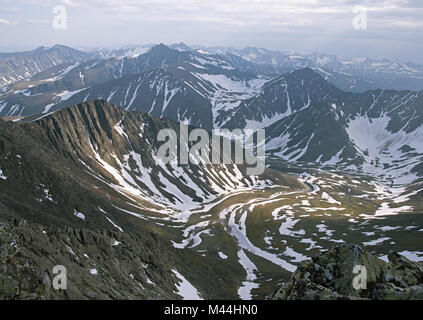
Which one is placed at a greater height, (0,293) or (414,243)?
(414,243)

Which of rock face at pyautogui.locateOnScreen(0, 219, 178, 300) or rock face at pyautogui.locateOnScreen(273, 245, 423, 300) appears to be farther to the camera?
rock face at pyautogui.locateOnScreen(0, 219, 178, 300)

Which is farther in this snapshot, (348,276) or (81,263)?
(81,263)

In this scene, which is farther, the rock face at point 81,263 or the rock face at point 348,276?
the rock face at point 81,263

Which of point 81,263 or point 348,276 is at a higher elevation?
point 81,263
